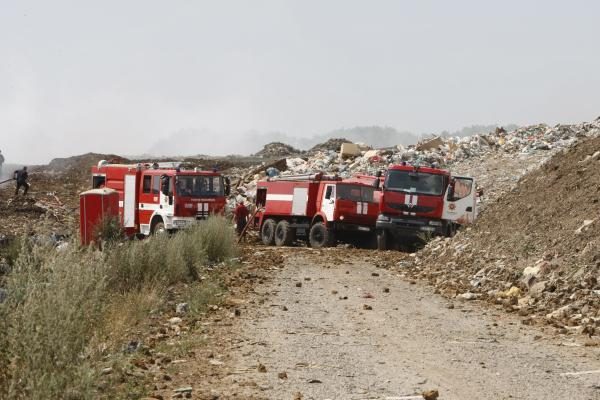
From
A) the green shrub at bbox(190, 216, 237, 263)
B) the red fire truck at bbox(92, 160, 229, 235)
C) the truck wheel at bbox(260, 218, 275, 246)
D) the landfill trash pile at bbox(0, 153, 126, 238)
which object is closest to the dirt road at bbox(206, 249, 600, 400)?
the green shrub at bbox(190, 216, 237, 263)

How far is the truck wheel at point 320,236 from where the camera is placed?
25.1 m

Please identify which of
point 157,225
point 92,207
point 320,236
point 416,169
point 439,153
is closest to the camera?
point 92,207

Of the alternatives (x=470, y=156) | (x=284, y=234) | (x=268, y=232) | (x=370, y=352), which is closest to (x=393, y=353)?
(x=370, y=352)

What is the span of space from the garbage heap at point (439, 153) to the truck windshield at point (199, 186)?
932 centimetres

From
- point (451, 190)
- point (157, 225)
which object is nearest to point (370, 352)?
point (451, 190)

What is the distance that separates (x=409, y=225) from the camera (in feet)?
75.6

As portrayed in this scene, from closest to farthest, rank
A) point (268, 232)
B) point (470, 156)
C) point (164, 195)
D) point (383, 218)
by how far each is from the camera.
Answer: point (383, 218) < point (164, 195) < point (268, 232) < point (470, 156)

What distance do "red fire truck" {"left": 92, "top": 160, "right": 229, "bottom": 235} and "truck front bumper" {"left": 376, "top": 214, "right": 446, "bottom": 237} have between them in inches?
187

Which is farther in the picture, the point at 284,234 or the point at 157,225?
the point at 284,234

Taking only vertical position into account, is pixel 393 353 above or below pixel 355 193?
below

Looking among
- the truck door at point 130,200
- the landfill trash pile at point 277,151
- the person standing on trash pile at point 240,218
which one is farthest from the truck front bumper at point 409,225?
the landfill trash pile at point 277,151

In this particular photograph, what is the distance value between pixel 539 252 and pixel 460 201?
8.88 metres

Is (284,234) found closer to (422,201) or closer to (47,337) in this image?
(422,201)

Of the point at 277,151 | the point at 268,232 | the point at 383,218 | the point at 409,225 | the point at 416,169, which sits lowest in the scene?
the point at 268,232
